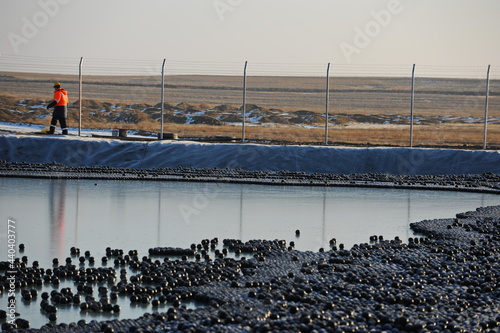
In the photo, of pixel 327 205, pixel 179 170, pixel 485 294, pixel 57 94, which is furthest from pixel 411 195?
pixel 57 94

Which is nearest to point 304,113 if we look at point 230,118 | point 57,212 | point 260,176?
point 230,118

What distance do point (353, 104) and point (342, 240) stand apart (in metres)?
73.8

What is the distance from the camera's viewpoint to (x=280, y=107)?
80.2 m

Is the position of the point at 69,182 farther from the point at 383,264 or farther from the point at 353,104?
the point at 353,104

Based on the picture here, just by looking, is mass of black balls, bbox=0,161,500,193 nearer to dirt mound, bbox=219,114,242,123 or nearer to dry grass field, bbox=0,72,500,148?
dry grass field, bbox=0,72,500,148

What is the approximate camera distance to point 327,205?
58.2 ft

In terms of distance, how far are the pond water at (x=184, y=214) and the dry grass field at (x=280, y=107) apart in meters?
19.0

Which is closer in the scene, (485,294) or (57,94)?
(485,294)

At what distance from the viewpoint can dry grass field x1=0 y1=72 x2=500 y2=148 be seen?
169 feet

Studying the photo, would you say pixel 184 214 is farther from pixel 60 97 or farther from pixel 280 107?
pixel 280 107

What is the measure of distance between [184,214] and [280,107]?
2558 inches

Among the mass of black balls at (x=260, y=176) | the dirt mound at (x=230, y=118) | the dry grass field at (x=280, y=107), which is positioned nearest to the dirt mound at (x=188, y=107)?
the dry grass field at (x=280, y=107)

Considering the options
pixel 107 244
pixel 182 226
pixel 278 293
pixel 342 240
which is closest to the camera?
pixel 278 293

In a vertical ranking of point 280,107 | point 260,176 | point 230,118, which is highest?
point 280,107
